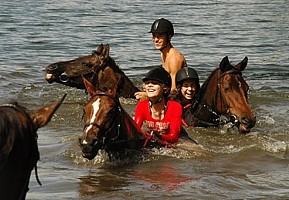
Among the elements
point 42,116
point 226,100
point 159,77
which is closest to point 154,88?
point 159,77

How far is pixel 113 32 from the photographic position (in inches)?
1043

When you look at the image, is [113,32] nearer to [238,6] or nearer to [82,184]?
[238,6]

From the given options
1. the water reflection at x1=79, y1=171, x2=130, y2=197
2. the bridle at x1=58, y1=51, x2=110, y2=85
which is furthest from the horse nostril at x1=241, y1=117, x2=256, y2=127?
the bridle at x1=58, y1=51, x2=110, y2=85

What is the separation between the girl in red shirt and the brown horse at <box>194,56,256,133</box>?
1096 millimetres

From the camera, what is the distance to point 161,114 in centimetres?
866

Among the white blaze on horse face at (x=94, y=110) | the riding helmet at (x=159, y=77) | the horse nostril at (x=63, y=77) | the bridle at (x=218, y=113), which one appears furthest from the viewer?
the horse nostril at (x=63, y=77)

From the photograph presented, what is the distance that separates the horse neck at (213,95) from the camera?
32.3ft

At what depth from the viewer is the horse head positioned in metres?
7.14

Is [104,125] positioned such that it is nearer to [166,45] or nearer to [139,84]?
[166,45]

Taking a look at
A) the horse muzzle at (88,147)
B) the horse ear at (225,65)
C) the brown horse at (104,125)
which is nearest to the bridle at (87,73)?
the horse ear at (225,65)

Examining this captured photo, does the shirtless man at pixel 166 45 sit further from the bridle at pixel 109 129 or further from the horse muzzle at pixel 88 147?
the horse muzzle at pixel 88 147

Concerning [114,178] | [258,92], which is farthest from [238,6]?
[114,178]

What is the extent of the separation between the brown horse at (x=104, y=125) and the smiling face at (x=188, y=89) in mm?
1859

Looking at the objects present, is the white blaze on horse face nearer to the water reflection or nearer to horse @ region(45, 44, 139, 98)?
the water reflection
